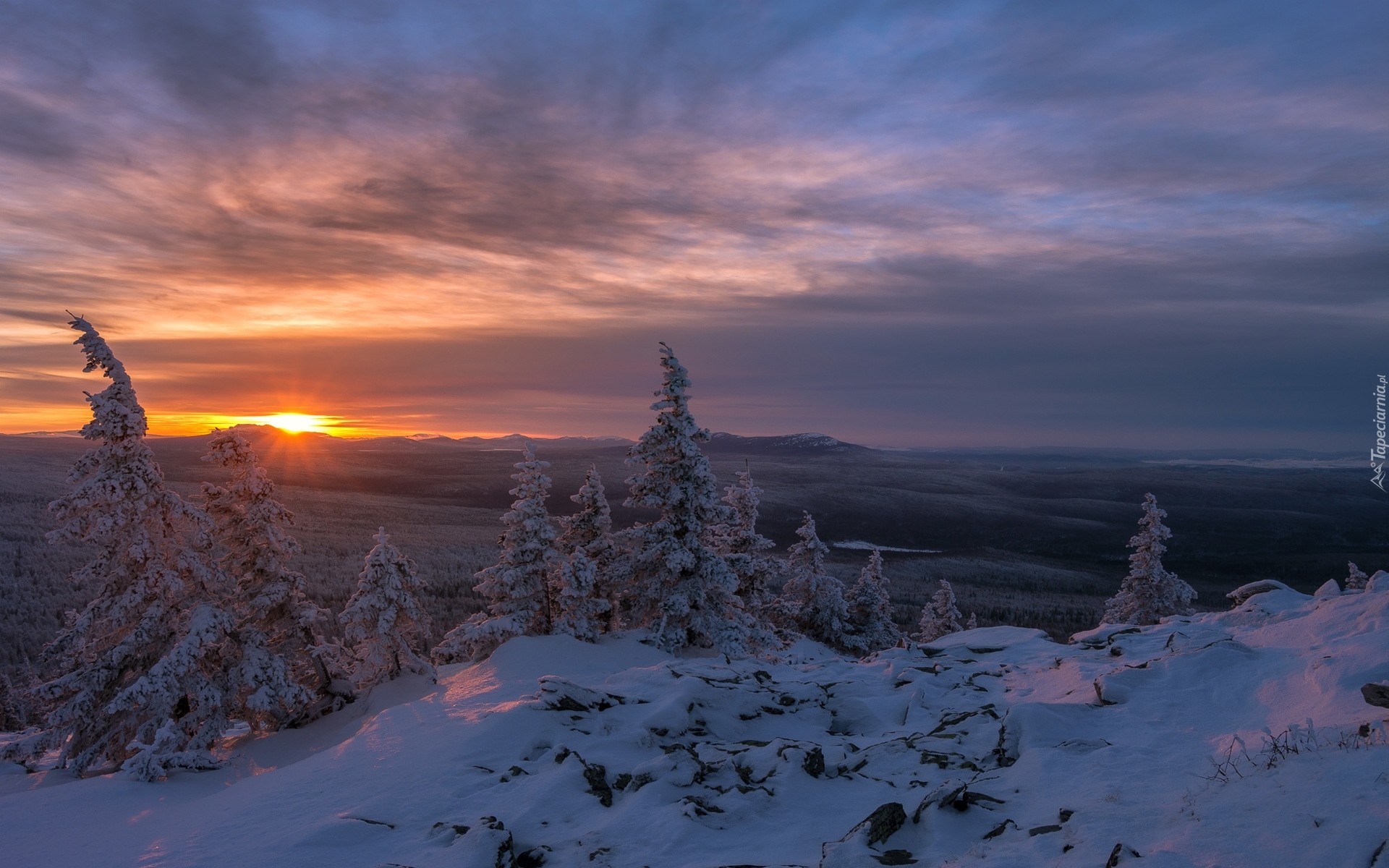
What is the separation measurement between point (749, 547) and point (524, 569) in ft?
35.6

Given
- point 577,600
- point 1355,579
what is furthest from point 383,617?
point 1355,579

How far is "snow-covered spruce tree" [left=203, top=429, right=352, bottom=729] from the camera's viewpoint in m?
19.6

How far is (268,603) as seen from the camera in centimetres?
2014

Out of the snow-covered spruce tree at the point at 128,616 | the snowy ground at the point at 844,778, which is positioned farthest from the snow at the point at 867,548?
the snow-covered spruce tree at the point at 128,616

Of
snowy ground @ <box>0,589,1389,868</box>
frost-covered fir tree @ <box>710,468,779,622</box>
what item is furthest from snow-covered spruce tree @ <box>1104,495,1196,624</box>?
snowy ground @ <box>0,589,1389,868</box>

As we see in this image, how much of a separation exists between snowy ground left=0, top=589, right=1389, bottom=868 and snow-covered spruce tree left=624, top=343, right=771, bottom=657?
8.49 metres

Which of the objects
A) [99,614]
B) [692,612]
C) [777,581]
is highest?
[99,614]

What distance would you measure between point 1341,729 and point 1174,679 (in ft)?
12.8

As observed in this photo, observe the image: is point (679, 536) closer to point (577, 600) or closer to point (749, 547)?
point (577, 600)

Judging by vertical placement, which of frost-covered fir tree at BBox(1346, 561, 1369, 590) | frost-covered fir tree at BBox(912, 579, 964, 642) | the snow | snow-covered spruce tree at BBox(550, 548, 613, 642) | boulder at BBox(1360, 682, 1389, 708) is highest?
boulder at BBox(1360, 682, 1389, 708)

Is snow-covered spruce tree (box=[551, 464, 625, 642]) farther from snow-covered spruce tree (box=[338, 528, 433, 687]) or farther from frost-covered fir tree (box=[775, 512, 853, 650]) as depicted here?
frost-covered fir tree (box=[775, 512, 853, 650])

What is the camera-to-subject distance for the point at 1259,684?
33.8ft

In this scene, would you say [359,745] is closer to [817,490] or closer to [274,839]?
[274,839]

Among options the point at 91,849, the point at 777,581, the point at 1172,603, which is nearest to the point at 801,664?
the point at 91,849
